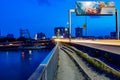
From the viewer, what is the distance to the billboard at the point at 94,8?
9662 centimetres

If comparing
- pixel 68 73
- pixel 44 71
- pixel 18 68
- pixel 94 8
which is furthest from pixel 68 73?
pixel 94 8

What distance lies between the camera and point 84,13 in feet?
314

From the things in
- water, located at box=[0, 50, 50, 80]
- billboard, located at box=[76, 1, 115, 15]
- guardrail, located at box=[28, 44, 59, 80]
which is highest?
billboard, located at box=[76, 1, 115, 15]

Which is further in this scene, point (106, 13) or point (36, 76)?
point (106, 13)

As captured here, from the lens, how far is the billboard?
96.6m

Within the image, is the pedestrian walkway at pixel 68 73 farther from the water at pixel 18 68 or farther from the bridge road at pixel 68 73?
the water at pixel 18 68

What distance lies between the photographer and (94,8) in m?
98.6

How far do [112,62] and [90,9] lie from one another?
7264 cm

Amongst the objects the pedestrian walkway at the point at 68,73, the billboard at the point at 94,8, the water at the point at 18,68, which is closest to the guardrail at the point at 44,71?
the pedestrian walkway at the point at 68,73

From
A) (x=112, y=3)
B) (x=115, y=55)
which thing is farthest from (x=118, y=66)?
(x=112, y=3)

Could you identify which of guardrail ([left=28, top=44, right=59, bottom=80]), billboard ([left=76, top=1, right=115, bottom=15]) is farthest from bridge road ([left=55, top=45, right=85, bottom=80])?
billboard ([left=76, top=1, right=115, bottom=15])

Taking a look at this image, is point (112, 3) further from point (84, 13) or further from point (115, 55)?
point (115, 55)

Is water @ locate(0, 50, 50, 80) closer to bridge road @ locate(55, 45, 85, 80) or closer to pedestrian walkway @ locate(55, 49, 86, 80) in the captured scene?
bridge road @ locate(55, 45, 85, 80)

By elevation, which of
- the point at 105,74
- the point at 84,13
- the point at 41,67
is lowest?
the point at 105,74
